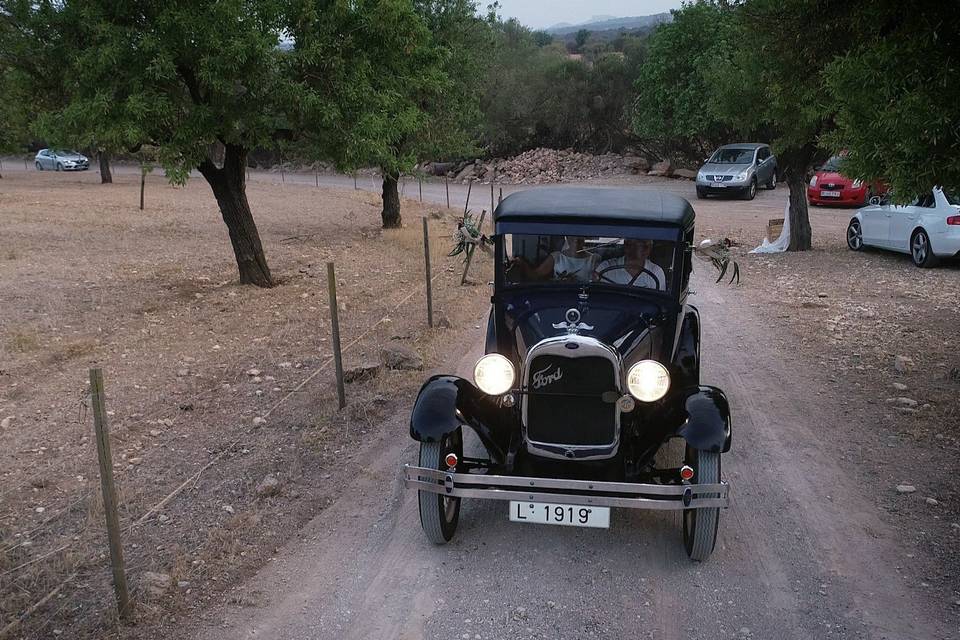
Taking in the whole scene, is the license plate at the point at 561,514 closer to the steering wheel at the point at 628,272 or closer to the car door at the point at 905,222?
the steering wheel at the point at 628,272

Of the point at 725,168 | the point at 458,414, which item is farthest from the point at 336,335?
the point at 725,168

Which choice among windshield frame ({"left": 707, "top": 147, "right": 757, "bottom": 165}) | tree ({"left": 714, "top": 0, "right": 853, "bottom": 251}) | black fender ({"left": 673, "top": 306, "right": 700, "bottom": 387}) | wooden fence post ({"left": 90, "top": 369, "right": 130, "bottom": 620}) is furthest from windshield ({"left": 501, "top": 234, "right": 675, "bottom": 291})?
windshield frame ({"left": 707, "top": 147, "right": 757, "bottom": 165})

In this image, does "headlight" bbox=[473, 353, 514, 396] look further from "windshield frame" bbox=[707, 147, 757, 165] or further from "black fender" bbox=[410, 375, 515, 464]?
"windshield frame" bbox=[707, 147, 757, 165]

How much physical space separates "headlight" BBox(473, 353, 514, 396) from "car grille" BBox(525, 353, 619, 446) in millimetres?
202

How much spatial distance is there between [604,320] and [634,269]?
458 millimetres

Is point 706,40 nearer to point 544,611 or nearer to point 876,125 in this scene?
point 876,125

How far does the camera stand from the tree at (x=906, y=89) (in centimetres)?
540

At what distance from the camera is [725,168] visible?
26109mm

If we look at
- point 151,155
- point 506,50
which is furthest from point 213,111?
point 506,50

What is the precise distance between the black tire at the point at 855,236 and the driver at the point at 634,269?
37.8 ft

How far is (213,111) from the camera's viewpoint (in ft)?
33.7

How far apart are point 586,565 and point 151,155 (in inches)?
362

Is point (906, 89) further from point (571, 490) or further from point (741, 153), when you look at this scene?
point (741, 153)

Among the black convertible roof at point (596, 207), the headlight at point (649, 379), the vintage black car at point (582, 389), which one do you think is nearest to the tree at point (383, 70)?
the black convertible roof at point (596, 207)
